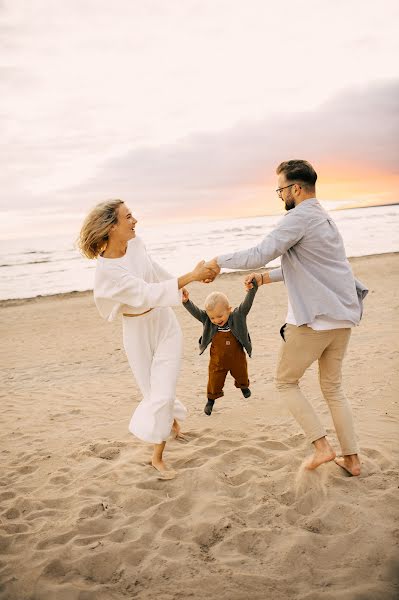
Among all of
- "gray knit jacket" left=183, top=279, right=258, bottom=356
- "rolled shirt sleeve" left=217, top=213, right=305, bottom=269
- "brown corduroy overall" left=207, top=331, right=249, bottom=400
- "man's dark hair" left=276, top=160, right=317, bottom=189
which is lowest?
"brown corduroy overall" left=207, top=331, right=249, bottom=400

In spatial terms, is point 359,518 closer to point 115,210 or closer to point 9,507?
point 9,507

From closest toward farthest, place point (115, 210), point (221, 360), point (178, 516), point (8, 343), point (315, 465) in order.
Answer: point (178, 516)
point (315, 465)
point (115, 210)
point (221, 360)
point (8, 343)

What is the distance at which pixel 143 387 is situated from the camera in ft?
13.5

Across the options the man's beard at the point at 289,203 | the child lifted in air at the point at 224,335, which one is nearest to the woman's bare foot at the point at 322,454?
the child lifted in air at the point at 224,335

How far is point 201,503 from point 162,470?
592 mm

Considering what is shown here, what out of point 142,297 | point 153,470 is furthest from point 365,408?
point 142,297

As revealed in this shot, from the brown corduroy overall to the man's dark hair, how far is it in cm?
197

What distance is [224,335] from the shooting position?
4.92 meters

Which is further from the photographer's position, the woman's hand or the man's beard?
the woman's hand

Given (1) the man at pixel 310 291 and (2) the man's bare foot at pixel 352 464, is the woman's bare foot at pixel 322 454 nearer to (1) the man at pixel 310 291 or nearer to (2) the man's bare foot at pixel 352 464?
(1) the man at pixel 310 291

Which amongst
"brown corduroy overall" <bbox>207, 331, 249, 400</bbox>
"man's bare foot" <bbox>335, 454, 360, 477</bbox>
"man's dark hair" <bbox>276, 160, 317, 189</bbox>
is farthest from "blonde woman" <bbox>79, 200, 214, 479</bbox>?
"man's bare foot" <bbox>335, 454, 360, 477</bbox>

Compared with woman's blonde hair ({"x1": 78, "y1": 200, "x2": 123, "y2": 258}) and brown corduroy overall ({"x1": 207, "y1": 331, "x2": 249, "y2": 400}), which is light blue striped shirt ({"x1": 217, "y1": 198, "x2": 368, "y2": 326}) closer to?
woman's blonde hair ({"x1": 78, "y1": 200, "x2": 123, "y2": 258})

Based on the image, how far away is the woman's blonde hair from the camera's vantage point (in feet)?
12.7

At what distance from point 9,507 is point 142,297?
6.78 feet
